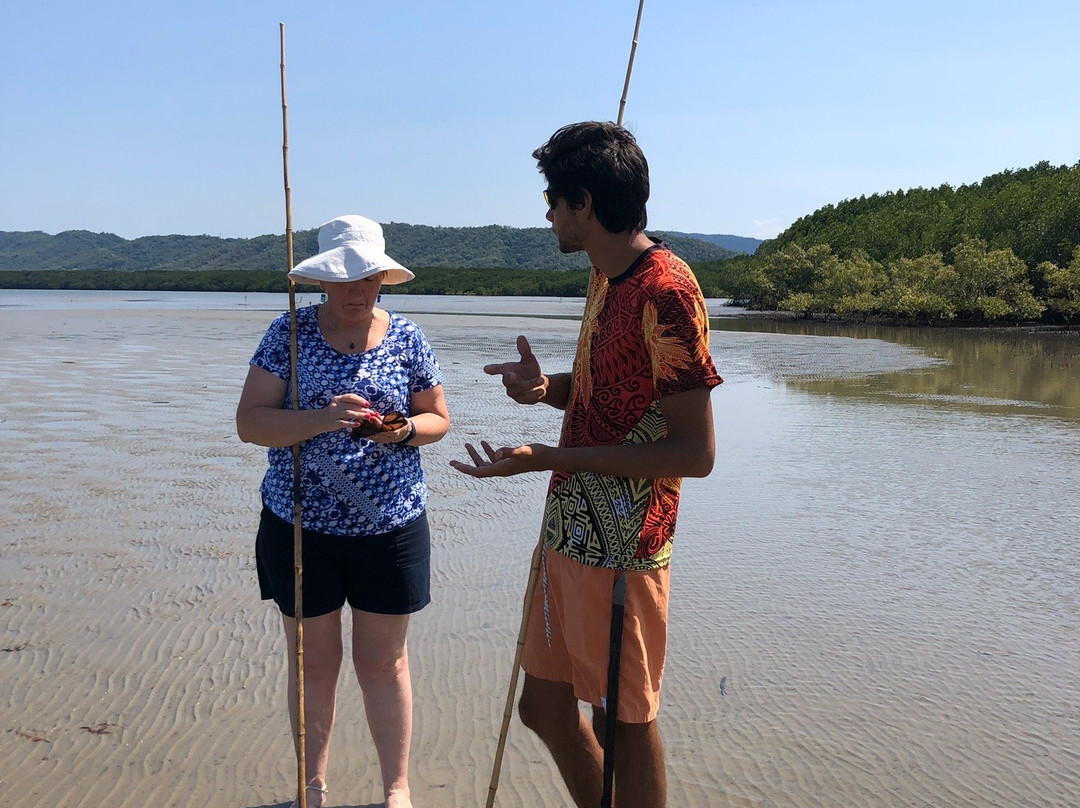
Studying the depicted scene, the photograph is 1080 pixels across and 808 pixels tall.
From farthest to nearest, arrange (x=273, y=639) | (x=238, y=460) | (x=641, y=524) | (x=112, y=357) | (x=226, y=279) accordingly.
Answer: (x=226, y=279) < (x=112, y=357) < (x=238, y=460) < (x=273, y=639) < (x=641, y=524)

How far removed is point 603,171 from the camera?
7.64ft

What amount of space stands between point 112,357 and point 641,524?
19.1 metres

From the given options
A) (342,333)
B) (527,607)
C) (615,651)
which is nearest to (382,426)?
(342,333)

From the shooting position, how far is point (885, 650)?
488 cm

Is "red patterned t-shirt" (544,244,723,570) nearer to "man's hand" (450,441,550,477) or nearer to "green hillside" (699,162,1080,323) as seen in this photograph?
"man's hand" (450,441,550,477)

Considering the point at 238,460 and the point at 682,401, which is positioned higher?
the point at 682,401

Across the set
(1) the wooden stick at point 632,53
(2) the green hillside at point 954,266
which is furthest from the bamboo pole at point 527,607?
(2) the green hillside at point 954,266

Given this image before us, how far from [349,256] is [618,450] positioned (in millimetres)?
1206

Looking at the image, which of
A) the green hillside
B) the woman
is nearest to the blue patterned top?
the woman

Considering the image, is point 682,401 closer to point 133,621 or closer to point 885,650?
point 885,650

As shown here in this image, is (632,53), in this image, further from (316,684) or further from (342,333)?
(316,684)

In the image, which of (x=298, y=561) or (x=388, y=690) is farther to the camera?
(x=388, y=690)

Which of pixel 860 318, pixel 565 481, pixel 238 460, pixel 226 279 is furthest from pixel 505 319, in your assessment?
pixel 226 279

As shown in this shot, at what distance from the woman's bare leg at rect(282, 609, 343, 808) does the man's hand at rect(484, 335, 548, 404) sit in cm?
100
